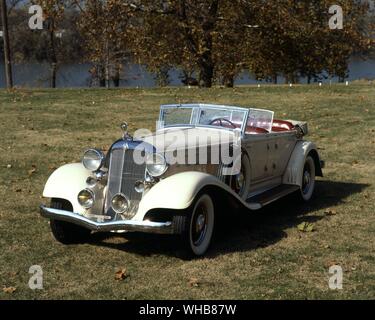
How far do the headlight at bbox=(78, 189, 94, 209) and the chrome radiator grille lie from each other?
16 cm

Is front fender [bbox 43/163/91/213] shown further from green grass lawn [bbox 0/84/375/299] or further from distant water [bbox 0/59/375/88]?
distant water [bbox 0/59/375/88]

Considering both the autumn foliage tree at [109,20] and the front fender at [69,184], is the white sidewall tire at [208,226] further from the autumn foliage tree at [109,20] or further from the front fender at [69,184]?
the autumn foliage tree at [109,20]

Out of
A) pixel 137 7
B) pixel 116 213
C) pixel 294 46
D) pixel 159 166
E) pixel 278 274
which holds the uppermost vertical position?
pixel 137 7

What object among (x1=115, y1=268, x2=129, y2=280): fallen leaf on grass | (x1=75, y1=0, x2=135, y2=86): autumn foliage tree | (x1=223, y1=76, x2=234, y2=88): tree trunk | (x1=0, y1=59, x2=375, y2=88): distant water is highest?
(x1=75, y1=0, x2=135, y2=86): autumn foliage tree

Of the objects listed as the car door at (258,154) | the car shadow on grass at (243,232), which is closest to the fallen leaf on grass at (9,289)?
the car shadow on grass at (243,232)

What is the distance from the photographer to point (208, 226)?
5.92 meters

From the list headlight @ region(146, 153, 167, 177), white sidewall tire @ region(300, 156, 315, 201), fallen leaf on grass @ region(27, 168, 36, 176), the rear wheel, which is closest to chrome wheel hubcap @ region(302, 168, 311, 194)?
white sidewall tire @ region(300, 156, 315, 201)

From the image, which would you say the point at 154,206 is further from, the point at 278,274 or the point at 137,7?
the point at 137,7

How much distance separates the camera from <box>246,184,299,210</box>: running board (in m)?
6.75

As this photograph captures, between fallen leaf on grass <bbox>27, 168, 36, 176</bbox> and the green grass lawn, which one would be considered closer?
the green grass lawn

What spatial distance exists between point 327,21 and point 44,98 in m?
13.4

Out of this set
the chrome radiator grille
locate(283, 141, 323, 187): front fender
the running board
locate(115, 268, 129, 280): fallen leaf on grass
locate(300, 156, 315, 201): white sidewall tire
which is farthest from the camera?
locate(300, 156, 315, 201): white sidewall tire

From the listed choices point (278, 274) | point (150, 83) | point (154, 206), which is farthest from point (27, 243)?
point (150, 83)

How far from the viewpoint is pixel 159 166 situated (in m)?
5.71
